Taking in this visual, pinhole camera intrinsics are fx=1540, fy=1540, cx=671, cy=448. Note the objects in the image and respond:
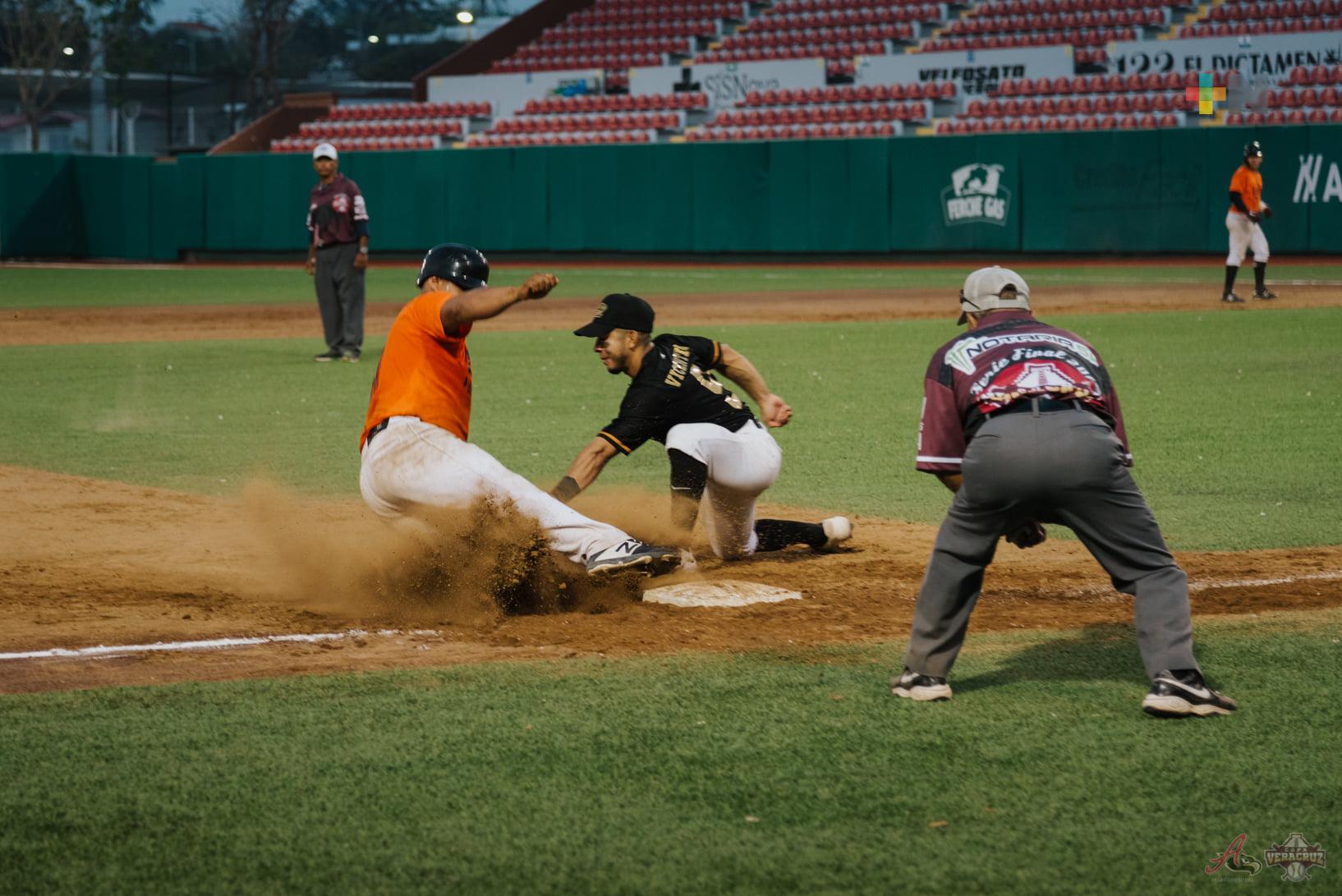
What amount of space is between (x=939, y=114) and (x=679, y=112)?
21.9 ft

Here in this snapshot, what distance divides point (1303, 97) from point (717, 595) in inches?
1078

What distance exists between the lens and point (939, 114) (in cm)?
3406

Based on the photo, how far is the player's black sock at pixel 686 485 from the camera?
23.6ft

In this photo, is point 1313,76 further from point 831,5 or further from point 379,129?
point 379,129

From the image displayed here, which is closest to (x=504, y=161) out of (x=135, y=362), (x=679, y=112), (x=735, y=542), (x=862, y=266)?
(x=679, y=112)

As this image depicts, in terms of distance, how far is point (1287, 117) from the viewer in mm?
29750

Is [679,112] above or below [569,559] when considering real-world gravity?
above

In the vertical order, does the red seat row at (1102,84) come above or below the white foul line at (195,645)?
above

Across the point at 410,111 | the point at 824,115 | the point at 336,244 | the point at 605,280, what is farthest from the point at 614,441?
the point at 410,111

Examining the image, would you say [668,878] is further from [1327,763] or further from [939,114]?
[939,114]

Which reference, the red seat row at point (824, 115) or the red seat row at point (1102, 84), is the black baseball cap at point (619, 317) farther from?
the red seat row at point (824, 115)

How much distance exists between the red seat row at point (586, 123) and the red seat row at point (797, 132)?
0.92 m

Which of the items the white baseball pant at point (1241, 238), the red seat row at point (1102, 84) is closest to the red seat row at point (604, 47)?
the red seat row at point (1102, 84)

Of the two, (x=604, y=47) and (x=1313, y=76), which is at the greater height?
(x=604, y=47)
